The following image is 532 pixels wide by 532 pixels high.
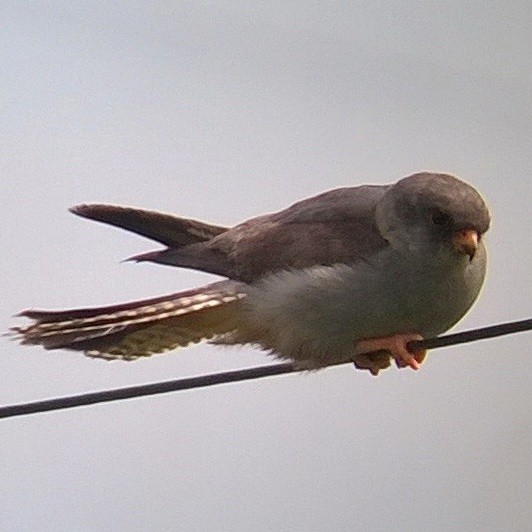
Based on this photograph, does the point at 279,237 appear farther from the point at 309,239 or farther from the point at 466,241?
the point at 466,241

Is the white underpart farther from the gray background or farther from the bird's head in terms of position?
the gray background

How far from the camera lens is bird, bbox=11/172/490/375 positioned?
1130mm

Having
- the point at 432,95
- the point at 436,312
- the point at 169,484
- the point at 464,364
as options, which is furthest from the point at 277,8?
the point at 436,312

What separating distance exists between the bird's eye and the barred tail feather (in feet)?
0.82

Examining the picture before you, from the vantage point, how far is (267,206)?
6.86 ft

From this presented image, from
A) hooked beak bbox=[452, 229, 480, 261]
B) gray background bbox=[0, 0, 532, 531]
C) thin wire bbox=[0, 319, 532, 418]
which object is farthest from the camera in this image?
gray background bbox=[0, 0, 532, 531]

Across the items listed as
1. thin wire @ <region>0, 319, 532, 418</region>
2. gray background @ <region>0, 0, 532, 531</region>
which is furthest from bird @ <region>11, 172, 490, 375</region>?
gray background @ <region>0, 0, 532, 531</region>

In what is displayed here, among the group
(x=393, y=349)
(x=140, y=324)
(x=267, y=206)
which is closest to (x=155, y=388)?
(x=140, y=324)

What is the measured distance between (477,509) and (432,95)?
2.96 ft

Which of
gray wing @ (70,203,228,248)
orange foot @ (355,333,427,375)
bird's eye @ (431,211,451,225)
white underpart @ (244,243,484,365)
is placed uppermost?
gray wing @ (70,203,228,248)

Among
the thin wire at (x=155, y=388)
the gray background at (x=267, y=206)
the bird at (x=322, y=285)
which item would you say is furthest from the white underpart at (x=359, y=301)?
the gray background at (x=267, y=206)

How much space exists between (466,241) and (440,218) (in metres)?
0.04

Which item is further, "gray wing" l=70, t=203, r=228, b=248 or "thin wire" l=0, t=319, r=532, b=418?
"gray wing" l=70, t=203, r=228, b=248

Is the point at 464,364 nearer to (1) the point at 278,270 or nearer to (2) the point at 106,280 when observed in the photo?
(2) the point at 106,280
